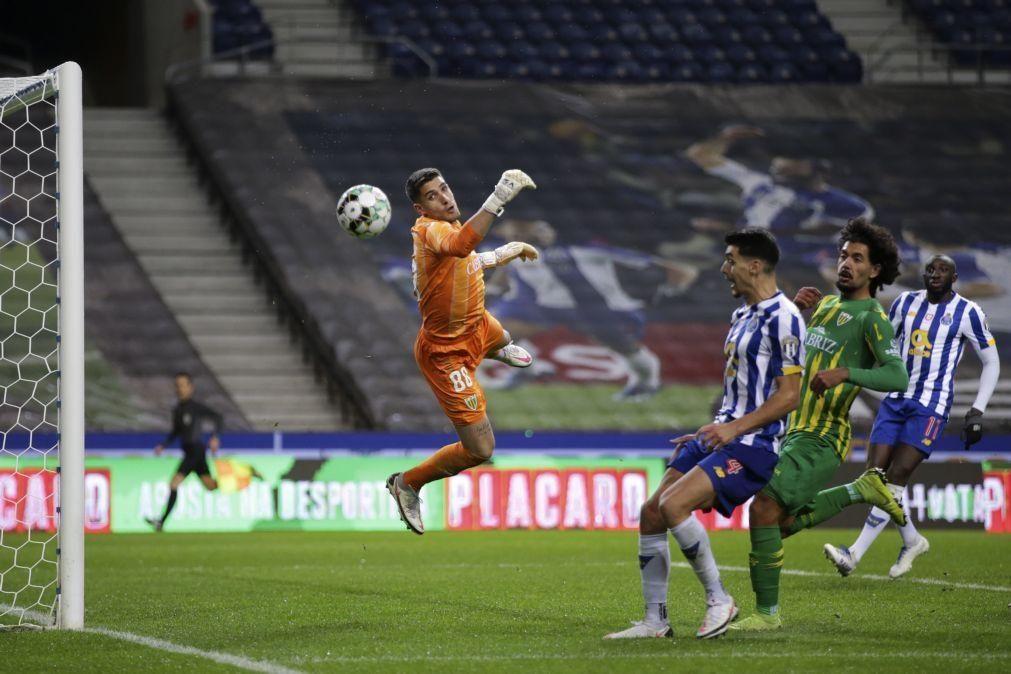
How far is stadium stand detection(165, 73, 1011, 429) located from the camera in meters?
21.5

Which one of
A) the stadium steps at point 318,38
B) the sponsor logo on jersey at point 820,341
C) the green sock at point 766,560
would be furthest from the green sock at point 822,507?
the stadium steps at point 318,38

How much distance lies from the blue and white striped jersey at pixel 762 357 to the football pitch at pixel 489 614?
37.4 inches

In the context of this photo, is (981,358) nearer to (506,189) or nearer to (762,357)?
(762,357)

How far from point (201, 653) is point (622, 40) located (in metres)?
20.4

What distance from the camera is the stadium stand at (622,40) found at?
24984 millimetres

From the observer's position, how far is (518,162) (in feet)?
78.0

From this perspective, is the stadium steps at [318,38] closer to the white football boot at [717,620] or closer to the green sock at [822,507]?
the green sock at [822,507]

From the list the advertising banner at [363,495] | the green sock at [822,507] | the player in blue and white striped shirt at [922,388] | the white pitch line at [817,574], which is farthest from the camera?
the advertising banner at [363,495]

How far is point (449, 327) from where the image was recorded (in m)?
8.59

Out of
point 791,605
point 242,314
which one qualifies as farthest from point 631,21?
point 791,605

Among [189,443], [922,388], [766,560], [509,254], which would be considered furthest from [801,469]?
[189,443]

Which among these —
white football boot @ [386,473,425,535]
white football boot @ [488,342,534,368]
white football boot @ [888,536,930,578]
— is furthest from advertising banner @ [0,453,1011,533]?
white football boot @ [386,473,425,535]

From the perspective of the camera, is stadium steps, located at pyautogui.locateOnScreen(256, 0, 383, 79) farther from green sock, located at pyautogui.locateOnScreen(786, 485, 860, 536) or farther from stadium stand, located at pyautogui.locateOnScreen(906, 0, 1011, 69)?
green sock, located at pyautogui.locateOnScreen(786, 485, 860, 536)

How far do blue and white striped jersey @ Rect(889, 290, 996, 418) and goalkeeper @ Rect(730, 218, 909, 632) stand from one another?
2.35 metres
